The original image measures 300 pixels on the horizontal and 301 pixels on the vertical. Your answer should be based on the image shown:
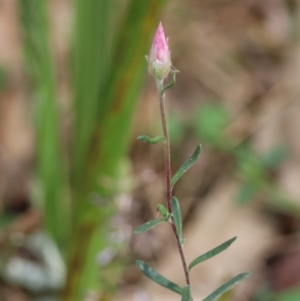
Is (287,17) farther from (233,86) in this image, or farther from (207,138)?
(207,138)

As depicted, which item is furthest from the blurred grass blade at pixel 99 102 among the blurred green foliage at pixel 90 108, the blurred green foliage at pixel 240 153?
the blurred green foliage at pixel 240 153

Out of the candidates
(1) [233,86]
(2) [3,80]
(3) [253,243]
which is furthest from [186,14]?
(3) [253,243]

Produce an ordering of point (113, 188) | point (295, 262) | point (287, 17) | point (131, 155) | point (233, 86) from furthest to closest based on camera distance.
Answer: point (287, 17) < point (233, 86) < point (131, 155) < point (295, 262) < point (113, 188)

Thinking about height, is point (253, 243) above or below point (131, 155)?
below

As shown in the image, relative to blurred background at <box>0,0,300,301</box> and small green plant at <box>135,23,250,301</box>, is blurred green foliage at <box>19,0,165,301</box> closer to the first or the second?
blurred background at <box>0,0,300,301</box>

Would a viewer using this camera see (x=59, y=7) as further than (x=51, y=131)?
Yes

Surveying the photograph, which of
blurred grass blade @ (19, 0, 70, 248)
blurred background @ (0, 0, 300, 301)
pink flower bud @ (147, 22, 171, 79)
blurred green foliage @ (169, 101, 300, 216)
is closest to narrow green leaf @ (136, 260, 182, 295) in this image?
pink flower bud @ (147, 22, 171, 79)

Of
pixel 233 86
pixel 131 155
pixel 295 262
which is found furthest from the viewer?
pixel 233 86
